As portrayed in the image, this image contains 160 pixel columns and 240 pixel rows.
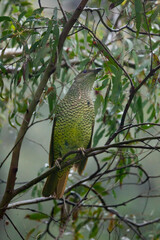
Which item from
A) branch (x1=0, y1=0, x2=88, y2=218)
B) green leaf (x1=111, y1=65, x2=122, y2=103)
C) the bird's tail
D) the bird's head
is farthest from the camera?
the bird's head

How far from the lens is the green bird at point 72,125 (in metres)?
2.35

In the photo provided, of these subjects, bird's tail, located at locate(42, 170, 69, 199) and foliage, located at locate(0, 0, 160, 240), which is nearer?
foliage, located at locate(0, 0, 160, 240)

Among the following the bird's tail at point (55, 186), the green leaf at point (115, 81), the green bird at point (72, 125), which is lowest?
the bird's tail at point (55, 186)

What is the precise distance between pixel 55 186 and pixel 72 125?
411 mm

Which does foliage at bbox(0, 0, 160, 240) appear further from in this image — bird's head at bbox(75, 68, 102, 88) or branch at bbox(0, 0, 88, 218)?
bird's head at bbox(75, 68, 102, 88)

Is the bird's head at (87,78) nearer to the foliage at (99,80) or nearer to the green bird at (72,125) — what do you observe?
the green bird at (72,125)

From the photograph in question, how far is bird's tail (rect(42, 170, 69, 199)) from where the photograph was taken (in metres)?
2.30

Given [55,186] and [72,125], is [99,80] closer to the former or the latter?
[72,125]

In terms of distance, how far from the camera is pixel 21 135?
5.32ft

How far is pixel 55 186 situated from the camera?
238cm

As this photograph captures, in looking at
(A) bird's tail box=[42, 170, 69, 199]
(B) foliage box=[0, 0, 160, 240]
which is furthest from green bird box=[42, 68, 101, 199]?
(B) foliage box=[0, 0, 160, 240]

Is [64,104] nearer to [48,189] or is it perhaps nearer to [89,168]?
[48,189]

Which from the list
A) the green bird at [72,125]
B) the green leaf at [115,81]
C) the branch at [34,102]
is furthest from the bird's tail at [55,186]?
the green leaf at [115,81]

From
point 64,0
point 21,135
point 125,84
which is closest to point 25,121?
point 21,135
